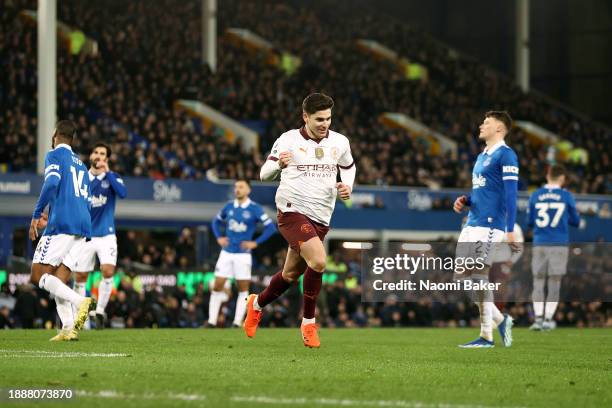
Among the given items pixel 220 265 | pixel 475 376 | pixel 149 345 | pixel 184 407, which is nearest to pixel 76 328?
pixel 149 345

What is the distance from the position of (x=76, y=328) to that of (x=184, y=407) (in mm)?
5750

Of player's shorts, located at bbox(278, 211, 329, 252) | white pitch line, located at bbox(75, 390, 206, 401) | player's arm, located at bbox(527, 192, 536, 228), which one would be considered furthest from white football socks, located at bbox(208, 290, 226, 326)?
white pitch line, located at bbox(75, 390, 206, 401)

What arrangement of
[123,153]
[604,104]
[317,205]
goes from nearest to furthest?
[317,205], [123,153], [604,104]

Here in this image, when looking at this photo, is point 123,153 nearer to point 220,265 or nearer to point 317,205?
point 220,265

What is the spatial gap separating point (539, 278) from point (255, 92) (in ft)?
70.4

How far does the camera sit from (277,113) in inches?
1447

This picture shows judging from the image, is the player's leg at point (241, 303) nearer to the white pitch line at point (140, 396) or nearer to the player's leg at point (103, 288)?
the player's leg at point (103, 288)

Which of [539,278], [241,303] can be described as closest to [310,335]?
[539,278]

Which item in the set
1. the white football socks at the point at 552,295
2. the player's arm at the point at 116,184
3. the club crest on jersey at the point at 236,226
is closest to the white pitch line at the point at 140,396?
the player's arm at the point at 116,184

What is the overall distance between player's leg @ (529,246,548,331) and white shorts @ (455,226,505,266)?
569cm

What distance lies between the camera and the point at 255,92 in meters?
38.0

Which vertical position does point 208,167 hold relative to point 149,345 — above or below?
above

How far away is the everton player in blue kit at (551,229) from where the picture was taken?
56.3 ft

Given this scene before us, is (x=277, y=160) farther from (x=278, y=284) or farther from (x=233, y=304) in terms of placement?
(x=233, y=304)
